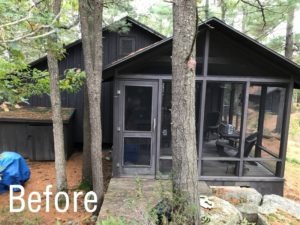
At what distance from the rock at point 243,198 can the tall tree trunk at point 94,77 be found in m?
2.49

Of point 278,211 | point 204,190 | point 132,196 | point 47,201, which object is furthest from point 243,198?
point 47,201

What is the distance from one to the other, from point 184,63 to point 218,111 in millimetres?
3272

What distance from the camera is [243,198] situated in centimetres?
532

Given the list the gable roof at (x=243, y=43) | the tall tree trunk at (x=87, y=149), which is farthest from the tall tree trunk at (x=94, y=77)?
the tall tree trunk at (x=87, y=149)

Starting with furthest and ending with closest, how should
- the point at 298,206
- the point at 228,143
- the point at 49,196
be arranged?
1. the point at 228,143
2. the point at 49,196
3. the point at 298,206

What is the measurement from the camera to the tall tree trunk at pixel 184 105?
122 inches

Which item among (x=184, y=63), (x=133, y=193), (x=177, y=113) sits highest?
(x=184, y=63)

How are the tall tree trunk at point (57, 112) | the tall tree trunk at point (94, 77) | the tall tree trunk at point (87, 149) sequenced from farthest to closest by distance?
the tall tree trunk at point (87, 149)
the tall tree trunk at point (57, 112)
the tall tree trunk at point (94, 77)

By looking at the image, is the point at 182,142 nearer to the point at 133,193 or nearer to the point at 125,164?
the point at 133,193

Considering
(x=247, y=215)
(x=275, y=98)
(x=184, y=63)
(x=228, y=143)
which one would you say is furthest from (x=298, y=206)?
(x=184, y=63)

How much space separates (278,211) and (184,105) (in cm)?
327

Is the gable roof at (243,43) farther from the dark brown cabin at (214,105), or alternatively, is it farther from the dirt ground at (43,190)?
the dirt ground at (43,190)

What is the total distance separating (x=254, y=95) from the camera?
6016mm

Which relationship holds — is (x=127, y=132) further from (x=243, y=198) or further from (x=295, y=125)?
(x=295, y=125)
